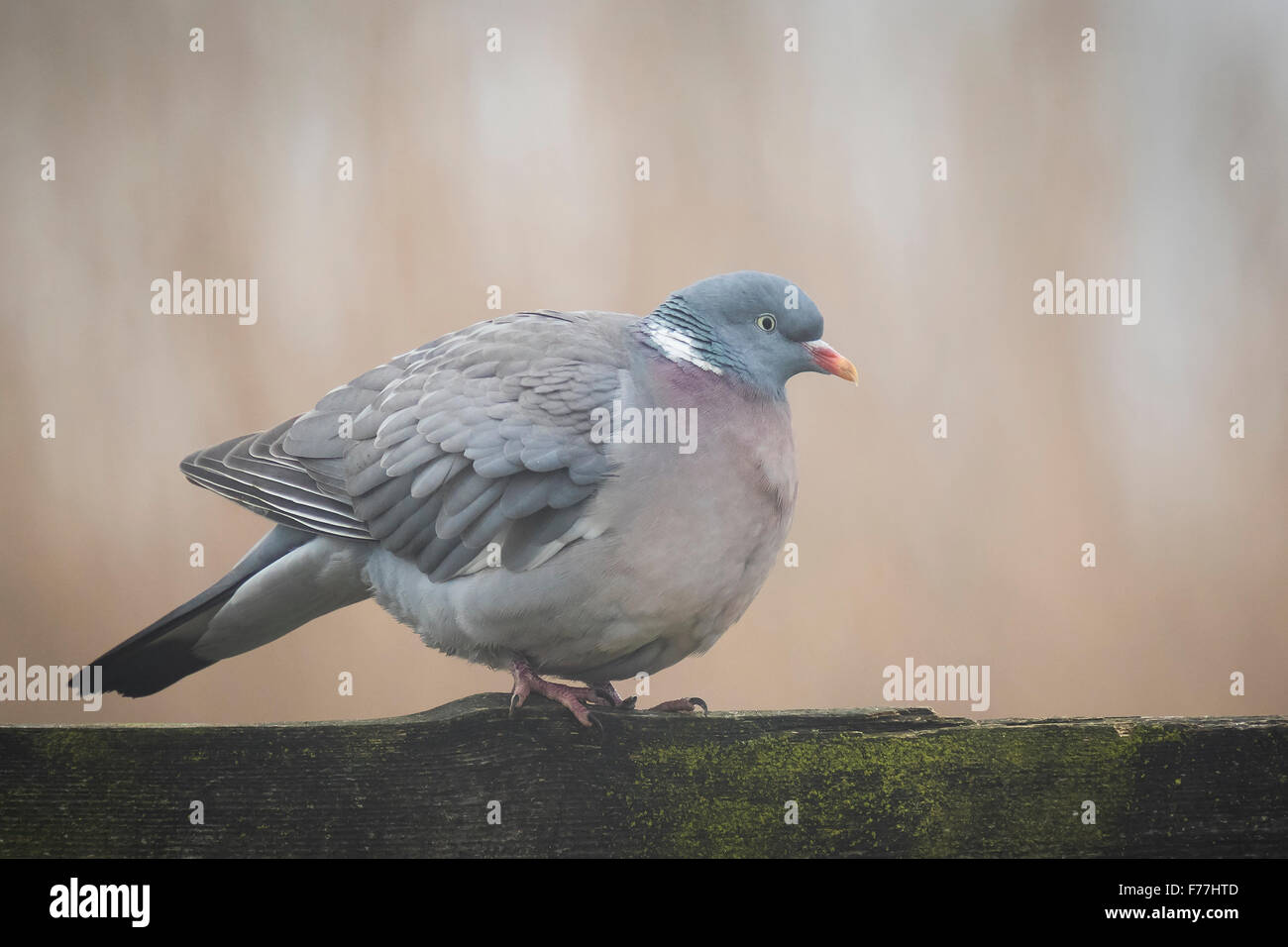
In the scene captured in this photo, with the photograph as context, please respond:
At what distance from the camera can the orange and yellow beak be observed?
195 centimetres

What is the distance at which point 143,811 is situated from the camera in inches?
55.9

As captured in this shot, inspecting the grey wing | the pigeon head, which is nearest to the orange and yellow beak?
the pigeon head

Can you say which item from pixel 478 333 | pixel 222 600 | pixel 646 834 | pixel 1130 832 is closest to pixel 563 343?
pixel 478 333

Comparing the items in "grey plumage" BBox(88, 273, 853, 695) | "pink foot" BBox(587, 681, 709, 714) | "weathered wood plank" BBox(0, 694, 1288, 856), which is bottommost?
"weathered wood plank" BBox(0, 694, 1288, 856)

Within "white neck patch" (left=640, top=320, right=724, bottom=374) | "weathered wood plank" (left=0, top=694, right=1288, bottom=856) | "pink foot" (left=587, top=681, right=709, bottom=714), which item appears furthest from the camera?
"white neck patch" (left=640, top=320, right=724, bottom=374)

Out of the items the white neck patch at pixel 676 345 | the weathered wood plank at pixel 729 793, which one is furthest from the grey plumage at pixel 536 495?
the weathered wood plank at pixel 729 793

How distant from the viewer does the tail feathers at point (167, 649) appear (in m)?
1.77

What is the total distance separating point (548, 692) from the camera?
1.64m

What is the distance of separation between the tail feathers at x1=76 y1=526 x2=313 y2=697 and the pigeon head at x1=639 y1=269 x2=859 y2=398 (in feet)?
2.56

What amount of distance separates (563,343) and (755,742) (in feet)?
2.52

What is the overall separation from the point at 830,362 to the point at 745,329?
6.0 inches

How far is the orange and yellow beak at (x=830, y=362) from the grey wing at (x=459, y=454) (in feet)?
1.08

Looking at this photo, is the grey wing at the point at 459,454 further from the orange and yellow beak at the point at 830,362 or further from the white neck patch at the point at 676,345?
the orange and yellow beak at the point at 830,362

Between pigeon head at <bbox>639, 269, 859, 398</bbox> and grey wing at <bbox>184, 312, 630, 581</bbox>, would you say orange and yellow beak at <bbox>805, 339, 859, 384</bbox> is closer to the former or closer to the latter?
pigeon head at <bbox>639, 269, 859, 398</bbox>
